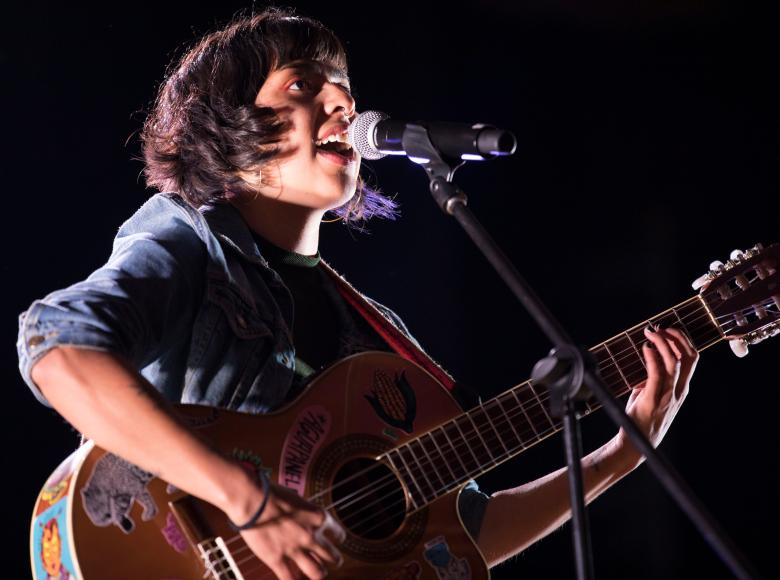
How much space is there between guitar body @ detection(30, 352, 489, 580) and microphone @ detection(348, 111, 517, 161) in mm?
449

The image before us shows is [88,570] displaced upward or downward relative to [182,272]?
downward

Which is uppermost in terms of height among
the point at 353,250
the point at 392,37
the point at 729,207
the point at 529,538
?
the point at 392,37

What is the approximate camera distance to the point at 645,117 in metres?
3.71

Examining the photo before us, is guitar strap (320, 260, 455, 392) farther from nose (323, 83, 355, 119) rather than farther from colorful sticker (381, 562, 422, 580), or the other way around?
colorful sticker (381, 562, 422, 580)

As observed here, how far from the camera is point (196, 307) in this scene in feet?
5.81

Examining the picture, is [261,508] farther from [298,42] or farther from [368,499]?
[298,42]

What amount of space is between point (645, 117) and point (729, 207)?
0.52 metres

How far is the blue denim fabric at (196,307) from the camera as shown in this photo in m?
1.58

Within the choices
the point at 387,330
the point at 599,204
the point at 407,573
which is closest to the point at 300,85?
the point at 387,330

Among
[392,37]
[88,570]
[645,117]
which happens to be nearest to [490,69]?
[392,37]

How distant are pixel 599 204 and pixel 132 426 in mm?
2689

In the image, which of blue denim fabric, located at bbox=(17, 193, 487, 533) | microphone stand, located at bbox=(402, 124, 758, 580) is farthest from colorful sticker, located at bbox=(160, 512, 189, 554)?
microphone stand, located at bbox=(402, 124, 758, 580)

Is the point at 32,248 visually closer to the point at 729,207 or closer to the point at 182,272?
the point at 182,272

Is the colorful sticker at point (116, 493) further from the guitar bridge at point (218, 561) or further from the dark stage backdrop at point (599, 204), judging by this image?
the dark stage backdrop at point (599, 204)
